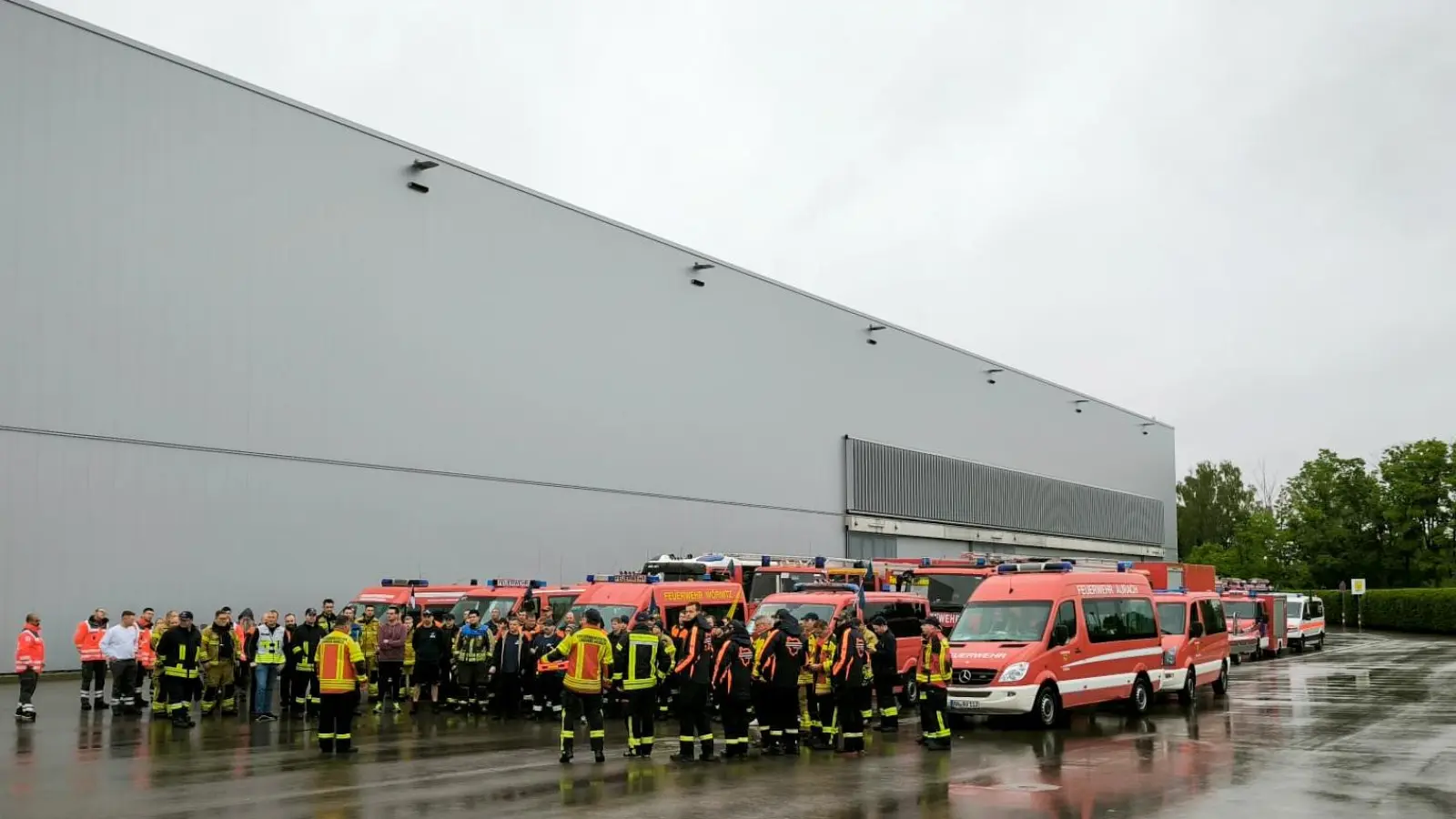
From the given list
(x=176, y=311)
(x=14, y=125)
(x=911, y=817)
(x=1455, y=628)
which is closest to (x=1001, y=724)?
(x=911, y=817)

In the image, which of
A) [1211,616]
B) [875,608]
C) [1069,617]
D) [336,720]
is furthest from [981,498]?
[336,720]

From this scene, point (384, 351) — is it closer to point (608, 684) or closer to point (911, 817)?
point (608, 684)

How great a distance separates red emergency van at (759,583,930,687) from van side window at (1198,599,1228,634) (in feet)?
17.5

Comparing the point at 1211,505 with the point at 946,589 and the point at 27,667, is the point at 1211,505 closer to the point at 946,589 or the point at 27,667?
the point at 946,589

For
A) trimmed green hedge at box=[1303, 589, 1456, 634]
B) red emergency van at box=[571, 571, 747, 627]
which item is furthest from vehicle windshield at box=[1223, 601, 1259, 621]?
trimmed green hedge at box=[1303, 589, 1456, 634]

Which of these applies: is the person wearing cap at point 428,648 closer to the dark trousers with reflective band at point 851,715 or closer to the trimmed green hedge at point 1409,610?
the dark trousers with reflective band at point 851,715

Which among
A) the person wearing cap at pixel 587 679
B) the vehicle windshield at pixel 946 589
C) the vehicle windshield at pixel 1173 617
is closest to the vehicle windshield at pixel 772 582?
the vehicle windshield at pixel 946 589

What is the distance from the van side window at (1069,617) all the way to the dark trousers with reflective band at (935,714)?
333 cm

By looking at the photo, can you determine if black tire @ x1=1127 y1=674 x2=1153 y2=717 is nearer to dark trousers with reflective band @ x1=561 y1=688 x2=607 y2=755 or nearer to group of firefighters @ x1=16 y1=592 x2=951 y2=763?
group of firefighters @ x1=16 y1=592 x2=951 y2=763

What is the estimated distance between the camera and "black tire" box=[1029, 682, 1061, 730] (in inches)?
672

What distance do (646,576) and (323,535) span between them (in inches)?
367

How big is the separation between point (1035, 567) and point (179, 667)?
14567 millimetres

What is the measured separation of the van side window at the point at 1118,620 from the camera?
18547mm

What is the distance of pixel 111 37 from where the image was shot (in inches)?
1012
